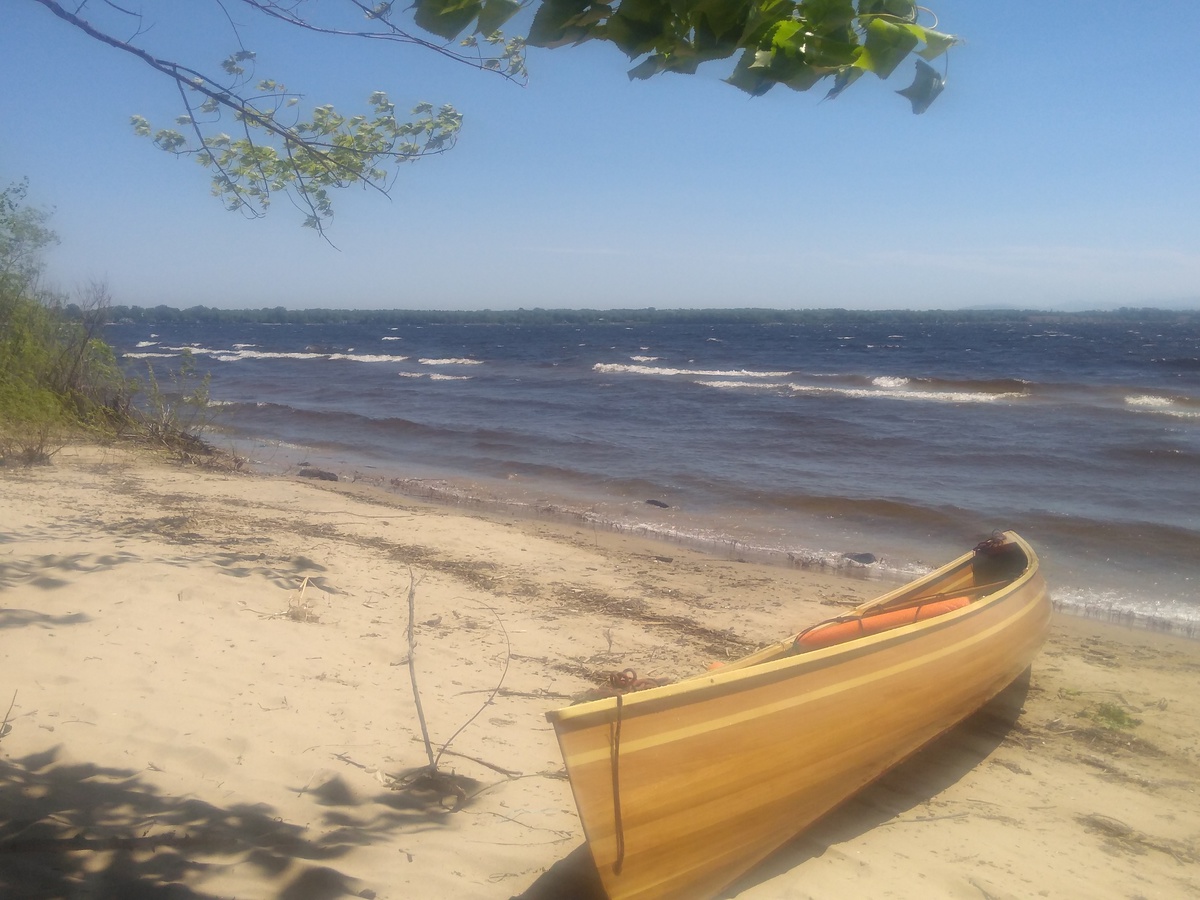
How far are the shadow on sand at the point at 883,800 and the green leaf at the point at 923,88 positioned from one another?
114 inches

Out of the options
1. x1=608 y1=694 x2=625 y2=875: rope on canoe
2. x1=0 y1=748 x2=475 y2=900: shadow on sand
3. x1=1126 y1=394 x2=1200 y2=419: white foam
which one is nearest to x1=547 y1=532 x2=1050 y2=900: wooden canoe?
x1=608 y1=694 x2=625 y2=875: rope on canoe

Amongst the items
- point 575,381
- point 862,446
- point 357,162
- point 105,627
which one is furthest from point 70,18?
point 575,381

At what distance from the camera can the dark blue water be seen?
1051 cm

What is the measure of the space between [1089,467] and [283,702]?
1480cm

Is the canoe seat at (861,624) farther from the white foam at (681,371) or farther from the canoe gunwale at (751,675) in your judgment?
the white foam at (681,371)

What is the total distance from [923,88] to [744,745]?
246cm

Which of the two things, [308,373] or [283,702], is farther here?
[308,373]

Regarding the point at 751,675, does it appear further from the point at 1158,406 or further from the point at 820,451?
the point at 1158,406

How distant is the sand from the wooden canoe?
252 mm

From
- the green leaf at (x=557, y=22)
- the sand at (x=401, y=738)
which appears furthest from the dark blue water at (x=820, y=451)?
the green leaf at (x=557, y=22)

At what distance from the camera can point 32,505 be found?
7.77 meters

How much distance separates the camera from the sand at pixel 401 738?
323cm

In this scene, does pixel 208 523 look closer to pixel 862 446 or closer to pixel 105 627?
pixel 105 627

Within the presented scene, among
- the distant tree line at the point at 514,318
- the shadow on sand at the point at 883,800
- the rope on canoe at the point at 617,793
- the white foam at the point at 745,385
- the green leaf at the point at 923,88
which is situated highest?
the distant tree line at the point at 514,318
